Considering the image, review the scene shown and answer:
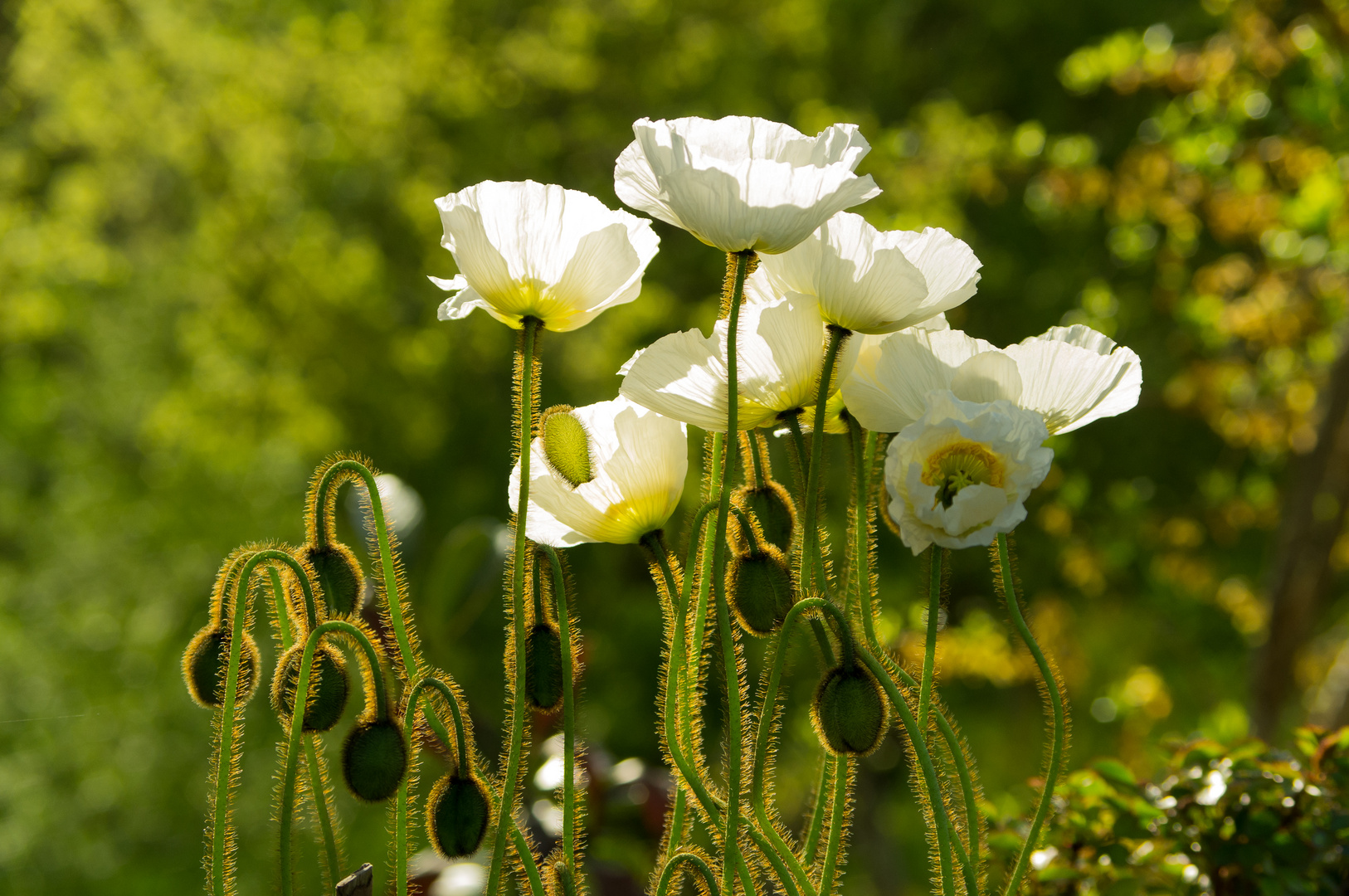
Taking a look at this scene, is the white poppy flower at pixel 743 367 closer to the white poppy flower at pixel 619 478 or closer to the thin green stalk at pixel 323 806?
the white poppy flower at pixel 619 478

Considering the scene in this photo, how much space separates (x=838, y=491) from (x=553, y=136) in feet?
7.09

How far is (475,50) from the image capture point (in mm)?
4879

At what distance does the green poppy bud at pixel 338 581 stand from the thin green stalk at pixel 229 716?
2 cm

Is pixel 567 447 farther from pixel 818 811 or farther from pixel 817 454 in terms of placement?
pixel 818 811

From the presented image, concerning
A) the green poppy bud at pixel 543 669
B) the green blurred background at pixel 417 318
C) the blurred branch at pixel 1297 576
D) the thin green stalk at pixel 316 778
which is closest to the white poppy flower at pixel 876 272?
the green poppy bud at pixel 543 669

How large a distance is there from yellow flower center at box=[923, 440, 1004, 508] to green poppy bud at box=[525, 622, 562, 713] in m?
0.22

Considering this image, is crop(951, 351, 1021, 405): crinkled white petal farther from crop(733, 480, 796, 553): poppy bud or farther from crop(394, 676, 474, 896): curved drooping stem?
crop(394, 676, 474, 896): curved drooping stem

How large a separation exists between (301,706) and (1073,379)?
0.44m

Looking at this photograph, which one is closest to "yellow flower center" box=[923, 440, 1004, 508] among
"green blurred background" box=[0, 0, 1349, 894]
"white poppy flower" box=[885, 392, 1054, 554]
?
"white poppy flower" box=[885, 392, 1054, 554]

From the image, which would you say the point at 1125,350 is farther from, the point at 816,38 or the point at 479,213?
the point at 816,38

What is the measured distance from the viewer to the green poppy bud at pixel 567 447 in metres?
0.58

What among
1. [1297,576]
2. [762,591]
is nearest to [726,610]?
[762,591]

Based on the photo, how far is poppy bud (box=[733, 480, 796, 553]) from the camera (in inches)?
24.5

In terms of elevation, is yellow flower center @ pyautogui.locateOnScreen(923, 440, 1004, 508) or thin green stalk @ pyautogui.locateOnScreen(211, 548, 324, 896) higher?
yellow flower center @ pyautogui.locateOnScreen(923, 440, 1004, 508)
